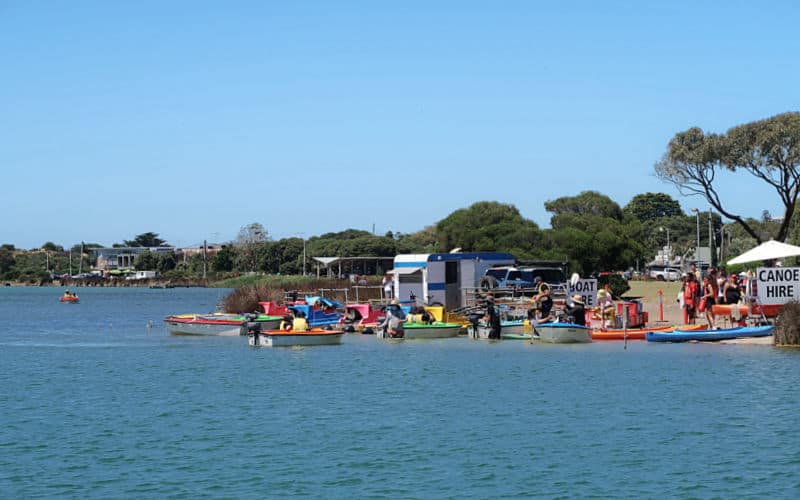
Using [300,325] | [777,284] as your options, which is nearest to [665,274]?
[300,325]

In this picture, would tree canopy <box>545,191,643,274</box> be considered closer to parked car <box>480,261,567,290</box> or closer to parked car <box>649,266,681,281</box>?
parked car <box>480,261,567,290</box>

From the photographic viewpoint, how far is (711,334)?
3819 centimetres

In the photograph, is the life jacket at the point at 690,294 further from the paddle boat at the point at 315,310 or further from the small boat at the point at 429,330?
the paddle boat at the point at 315,310

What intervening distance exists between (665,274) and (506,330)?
3195 inches

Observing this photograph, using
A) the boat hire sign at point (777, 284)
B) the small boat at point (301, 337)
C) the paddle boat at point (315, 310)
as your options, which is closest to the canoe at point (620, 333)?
the boat hire sign at point (777, 284)

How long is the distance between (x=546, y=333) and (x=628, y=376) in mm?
9192

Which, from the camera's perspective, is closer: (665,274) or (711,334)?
(711,334)

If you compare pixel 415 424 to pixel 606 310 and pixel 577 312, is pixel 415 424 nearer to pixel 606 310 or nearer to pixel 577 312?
pixel 577 312

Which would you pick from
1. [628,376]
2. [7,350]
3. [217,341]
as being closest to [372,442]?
[628,376]

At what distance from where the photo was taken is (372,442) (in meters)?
23.7

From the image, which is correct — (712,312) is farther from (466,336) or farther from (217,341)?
(217,341)

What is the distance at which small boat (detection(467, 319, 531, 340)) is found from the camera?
4506 centimetres

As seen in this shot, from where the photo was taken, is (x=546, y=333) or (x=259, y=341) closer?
(x=546, y=333)

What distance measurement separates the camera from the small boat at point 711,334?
3728 centimetres
